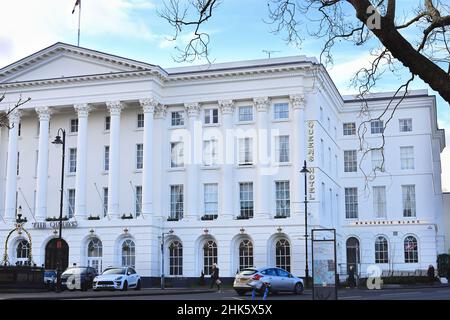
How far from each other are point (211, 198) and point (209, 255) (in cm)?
449

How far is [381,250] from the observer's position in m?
57.6

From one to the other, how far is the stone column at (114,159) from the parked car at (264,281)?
1989 cm

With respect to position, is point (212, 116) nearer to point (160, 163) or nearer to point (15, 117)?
point (160, 163)

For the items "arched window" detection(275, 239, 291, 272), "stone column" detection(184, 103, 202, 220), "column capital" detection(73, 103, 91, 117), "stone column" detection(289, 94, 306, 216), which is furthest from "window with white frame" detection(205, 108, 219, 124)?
→ "arched window" detection(275, 239, 291, 272)

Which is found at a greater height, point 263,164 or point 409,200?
point 263,164

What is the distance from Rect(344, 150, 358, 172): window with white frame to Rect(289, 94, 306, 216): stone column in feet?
43.3

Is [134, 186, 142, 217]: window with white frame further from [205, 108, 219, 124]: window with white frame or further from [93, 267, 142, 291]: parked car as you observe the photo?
[93, 267, 142, 291]: parked car

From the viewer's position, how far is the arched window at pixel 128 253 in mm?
50469

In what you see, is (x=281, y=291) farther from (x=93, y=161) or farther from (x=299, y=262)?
(x=93, y=161)

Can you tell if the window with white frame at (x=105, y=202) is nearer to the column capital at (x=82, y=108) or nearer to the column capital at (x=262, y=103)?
the column capital at (x=82, y=108)

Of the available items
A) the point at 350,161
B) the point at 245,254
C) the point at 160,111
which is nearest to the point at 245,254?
the point at 245,254

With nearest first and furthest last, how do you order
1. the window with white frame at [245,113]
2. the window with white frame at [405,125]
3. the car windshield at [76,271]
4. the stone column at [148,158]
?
the car windshield at [76,271], the stone column at [148,158], the window with white frame at [245,113], the window with white frame at [405,125]

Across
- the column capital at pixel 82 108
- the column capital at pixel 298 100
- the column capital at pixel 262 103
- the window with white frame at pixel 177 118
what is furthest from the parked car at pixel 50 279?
the column capital at pixel 298 100

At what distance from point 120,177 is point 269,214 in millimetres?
13032
